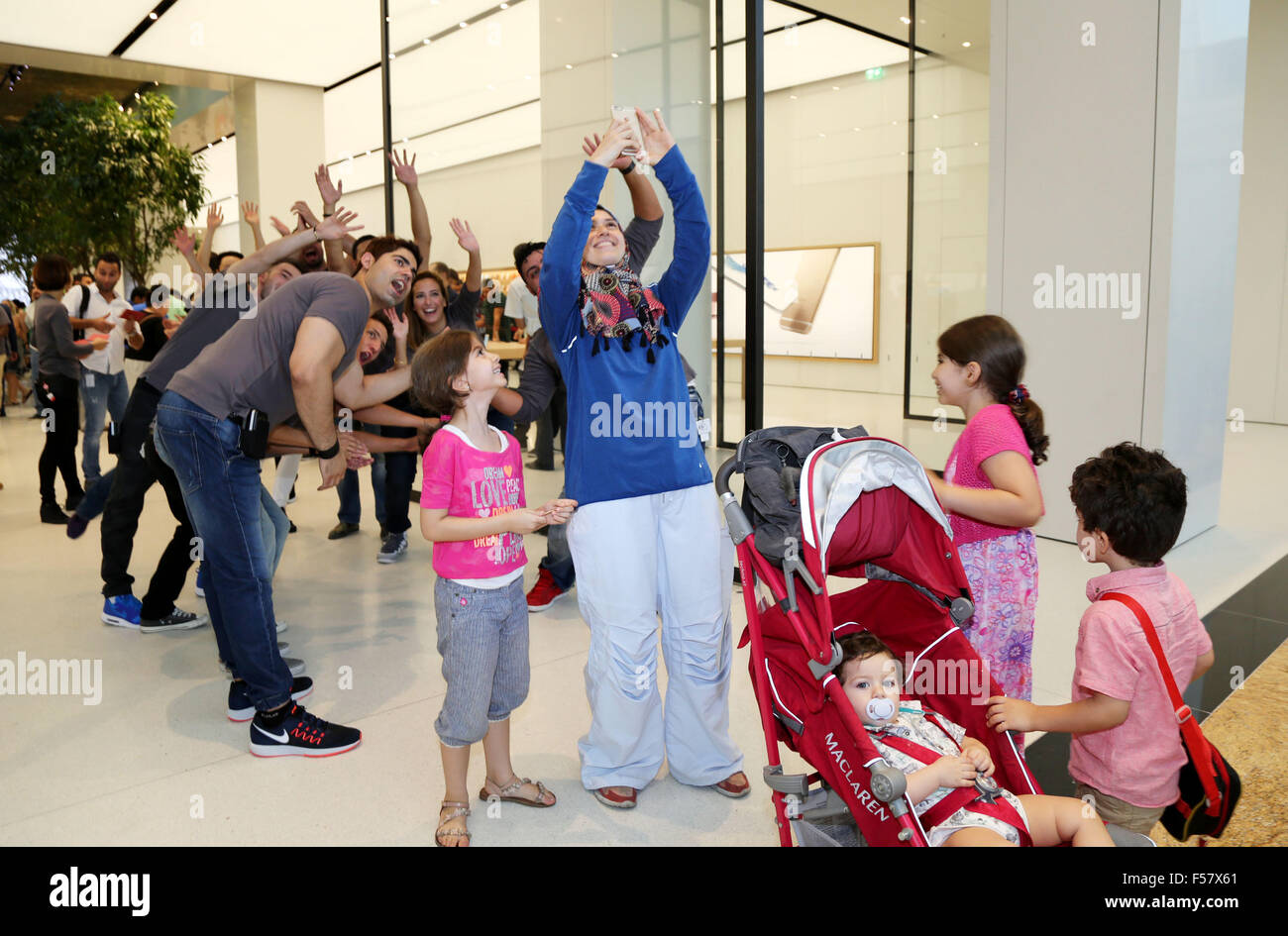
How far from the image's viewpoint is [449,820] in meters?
2.35

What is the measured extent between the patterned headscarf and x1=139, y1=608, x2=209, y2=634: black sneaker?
2704mm

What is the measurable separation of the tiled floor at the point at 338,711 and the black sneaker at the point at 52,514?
58cm

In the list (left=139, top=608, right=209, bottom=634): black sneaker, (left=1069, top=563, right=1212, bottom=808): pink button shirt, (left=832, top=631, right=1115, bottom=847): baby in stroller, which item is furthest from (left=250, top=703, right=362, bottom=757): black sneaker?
(left=1069, top=563, right=1212, bottom=808): pink button shirt

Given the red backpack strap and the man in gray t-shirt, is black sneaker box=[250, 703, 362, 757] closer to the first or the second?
the man in gray t-shirt

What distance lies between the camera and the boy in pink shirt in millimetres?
1824

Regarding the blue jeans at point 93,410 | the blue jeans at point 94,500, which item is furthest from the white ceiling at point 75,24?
the blue jeans at point 94,500

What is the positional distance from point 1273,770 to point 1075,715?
4.37ft

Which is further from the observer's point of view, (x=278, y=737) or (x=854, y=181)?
(x=854, y=181)

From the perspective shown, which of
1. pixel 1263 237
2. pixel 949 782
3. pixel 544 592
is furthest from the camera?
pixel 1263 237

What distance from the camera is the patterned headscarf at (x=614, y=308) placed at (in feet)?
7.93

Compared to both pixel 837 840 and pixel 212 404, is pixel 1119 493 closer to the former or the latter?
pixel 837 840

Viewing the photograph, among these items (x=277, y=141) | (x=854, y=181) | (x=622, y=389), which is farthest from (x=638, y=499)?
(x=277, y=141)

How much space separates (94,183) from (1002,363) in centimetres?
1238

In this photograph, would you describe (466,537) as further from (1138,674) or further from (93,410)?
(93,410)
